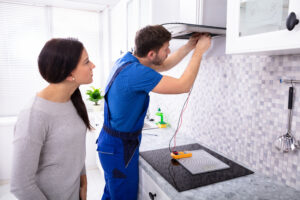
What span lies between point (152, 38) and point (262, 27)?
63 cm

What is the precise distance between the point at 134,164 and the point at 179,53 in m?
0.81

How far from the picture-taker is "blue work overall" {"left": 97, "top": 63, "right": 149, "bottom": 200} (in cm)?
131

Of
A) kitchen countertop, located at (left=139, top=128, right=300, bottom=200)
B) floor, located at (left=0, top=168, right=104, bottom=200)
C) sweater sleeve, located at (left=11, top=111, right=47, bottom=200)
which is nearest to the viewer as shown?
sweater sleeve, located at (left=11, top=111, right=47, bottom=200)

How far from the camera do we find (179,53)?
1.54m

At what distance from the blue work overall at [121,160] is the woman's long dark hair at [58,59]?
1.16ft

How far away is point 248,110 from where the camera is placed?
4.08 feet

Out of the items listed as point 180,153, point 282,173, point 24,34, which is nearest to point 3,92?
point 24,34

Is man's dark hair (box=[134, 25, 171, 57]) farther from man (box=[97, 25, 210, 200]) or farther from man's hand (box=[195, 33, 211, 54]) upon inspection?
man's hand (box=[195, 33, 211, 54])

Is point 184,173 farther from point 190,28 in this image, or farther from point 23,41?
point 23,41

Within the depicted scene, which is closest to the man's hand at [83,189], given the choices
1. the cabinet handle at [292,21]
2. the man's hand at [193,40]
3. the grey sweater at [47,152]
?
the grey sweater at [47,152]

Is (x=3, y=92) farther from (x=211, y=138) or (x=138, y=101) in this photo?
(x=211, y=138)

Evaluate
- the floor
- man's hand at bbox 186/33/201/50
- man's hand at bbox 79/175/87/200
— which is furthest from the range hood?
the floor

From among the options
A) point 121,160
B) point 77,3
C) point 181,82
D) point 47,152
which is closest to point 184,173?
point 121,160

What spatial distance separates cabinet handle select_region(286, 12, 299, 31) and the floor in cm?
256
